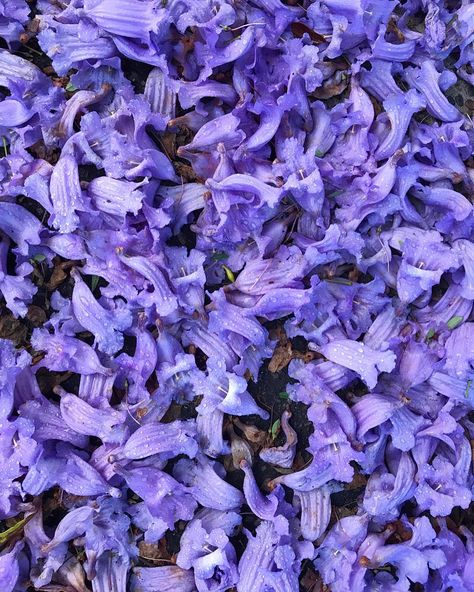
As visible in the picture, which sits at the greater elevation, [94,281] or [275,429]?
[94,281]

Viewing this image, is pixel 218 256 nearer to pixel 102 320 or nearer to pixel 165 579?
Answer: pixel 102 320

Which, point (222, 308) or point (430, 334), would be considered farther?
point (430, 334)

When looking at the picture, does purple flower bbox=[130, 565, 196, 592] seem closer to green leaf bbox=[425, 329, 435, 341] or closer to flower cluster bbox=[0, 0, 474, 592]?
flower cluster bbox=[0, 0, 474, 592]

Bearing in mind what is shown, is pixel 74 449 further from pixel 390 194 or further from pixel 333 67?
pixel 333 67

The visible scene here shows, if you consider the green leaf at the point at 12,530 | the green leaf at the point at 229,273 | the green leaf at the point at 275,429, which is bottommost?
the green leaf at the point at 12,530

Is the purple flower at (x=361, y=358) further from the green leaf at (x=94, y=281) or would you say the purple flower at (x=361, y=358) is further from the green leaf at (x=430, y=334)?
the green leaf at (x=94, y=281)

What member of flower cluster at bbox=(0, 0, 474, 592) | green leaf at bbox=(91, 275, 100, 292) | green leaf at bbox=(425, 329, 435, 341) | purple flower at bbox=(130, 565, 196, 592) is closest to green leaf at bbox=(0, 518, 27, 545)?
flower cluster at bbox=(0, 0, 474, 592)

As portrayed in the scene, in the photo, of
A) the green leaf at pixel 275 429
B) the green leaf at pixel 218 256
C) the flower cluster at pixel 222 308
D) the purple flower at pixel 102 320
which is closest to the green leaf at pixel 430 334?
the flower cluster at pixel 222 308

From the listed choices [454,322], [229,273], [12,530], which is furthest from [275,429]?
[12,530]
